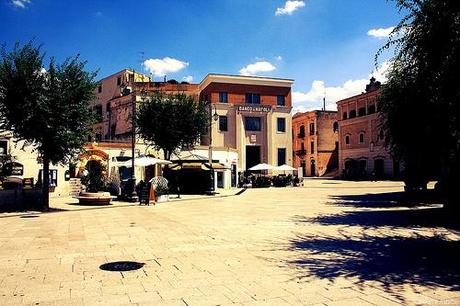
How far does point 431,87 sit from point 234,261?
6230 millimetres

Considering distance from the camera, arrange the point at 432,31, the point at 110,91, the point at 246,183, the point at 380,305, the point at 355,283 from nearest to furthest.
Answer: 1. the point at 380,305
2. the point at 355,283
3. the point at 432,31
4. the point at 246,183
5. the point at 110,91

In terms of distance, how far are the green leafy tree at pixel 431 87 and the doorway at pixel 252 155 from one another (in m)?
27.7

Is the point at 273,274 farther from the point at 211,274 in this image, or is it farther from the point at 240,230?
the point at 240,230

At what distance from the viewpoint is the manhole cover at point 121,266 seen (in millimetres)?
6418

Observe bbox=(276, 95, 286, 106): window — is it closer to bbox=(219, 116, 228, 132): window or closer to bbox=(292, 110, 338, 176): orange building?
bbox=(219, 116, 228, 132): window

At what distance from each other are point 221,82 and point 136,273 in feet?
121

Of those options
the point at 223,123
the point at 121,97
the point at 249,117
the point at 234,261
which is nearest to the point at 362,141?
the point at 249,117

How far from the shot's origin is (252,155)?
4353 centimetres

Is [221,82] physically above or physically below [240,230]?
above

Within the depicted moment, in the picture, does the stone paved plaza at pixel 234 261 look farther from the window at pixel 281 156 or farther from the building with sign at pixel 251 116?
the window at pixel 281 156

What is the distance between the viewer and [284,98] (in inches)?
1736

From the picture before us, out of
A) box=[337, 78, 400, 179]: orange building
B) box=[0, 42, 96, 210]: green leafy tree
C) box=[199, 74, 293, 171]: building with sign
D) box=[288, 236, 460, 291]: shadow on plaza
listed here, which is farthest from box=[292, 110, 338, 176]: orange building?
box=[288, 236, 460, 291]: shadow on plaza

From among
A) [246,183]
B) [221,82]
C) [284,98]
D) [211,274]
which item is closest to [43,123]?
[211,274]

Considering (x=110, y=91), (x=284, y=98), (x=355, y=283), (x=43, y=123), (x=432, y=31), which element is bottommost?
(x=355, y=283)
